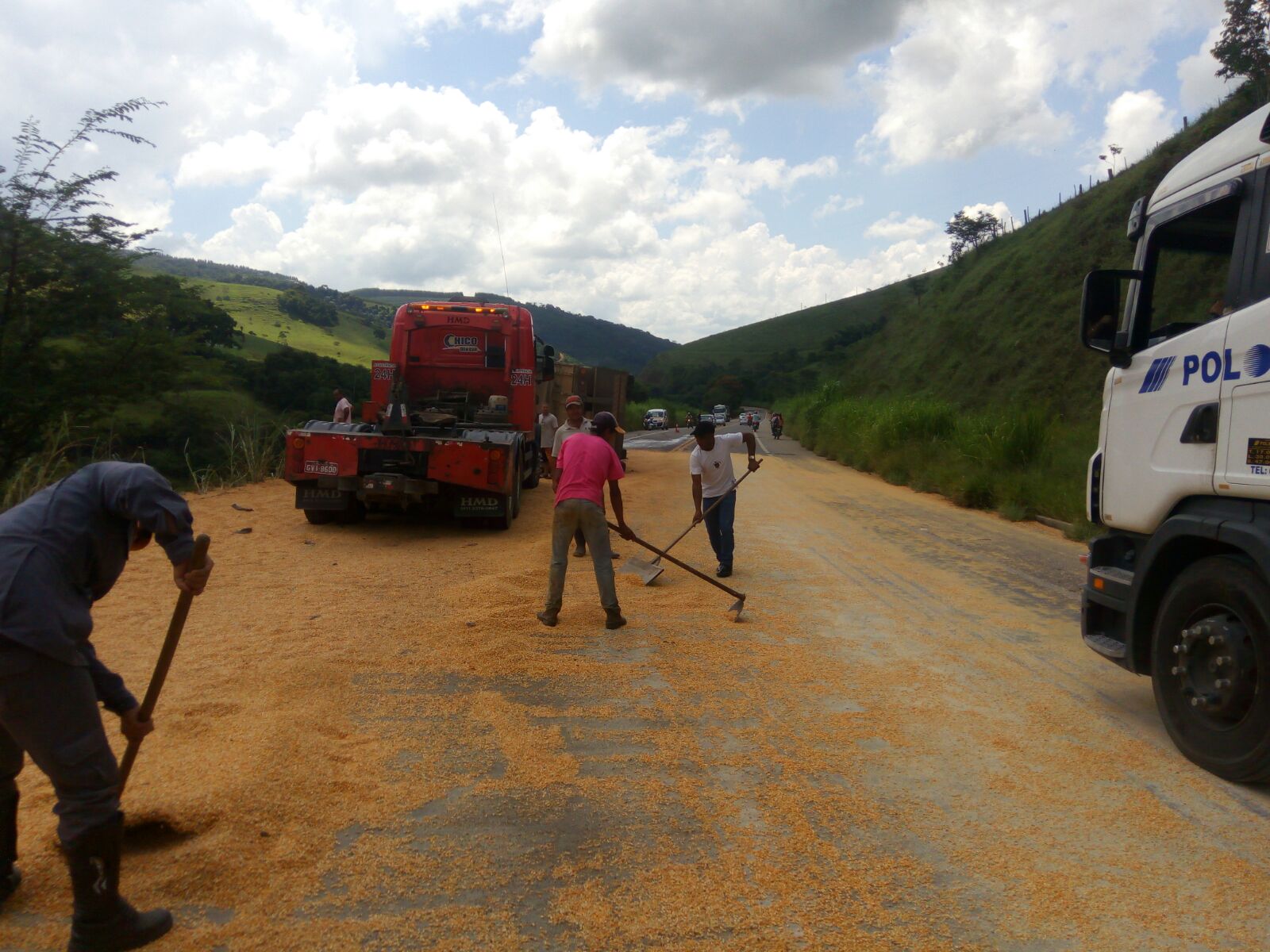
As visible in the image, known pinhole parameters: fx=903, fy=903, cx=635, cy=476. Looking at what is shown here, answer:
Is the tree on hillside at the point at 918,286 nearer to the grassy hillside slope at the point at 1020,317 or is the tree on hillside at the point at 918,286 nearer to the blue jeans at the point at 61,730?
the grassy hillside slope at the point at 1020,317

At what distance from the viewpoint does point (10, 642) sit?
267 cm

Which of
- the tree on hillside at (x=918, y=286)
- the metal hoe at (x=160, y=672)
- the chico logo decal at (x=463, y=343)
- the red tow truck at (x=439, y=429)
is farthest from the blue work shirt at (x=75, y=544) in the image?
the tree on hillside at (x=918, y=286)

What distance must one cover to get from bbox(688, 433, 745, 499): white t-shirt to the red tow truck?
2.57m

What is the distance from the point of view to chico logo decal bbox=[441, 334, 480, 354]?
1277 cm

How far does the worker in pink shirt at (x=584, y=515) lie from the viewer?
22.8ft

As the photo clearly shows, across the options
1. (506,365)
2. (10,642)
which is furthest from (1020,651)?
(506,365)

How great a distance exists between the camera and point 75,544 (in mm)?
2807

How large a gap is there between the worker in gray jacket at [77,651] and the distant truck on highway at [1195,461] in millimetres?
4335

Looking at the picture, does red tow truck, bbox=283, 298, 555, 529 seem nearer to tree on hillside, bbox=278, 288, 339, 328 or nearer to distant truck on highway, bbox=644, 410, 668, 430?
distant truck on highway, bbox=644, 410, 668, 430

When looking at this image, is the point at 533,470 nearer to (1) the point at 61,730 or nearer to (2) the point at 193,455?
(2) the point at 193,455

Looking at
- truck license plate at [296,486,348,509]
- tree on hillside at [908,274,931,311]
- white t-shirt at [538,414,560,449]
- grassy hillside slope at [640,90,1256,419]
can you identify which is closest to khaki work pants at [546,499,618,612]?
truck license plate at [296,486,348,509]

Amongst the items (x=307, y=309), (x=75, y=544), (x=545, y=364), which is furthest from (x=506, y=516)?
(x=307, y=309)

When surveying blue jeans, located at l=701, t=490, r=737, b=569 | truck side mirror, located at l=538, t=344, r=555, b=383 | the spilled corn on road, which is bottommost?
the spilled corn on road

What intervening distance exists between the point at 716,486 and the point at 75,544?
22.9 feet
